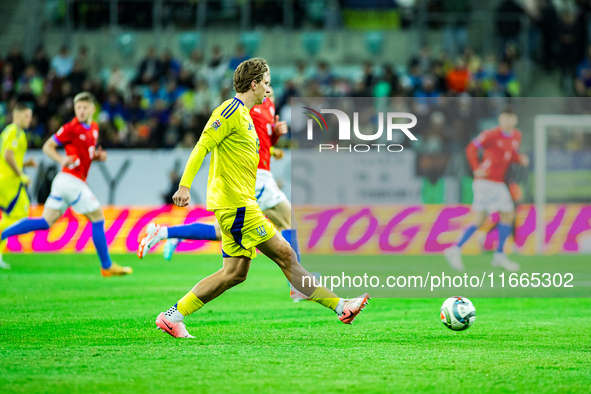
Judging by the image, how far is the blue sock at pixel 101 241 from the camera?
11.7 meters

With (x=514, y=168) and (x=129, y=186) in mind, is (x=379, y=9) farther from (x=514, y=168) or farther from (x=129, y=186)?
(x=129, y=186)

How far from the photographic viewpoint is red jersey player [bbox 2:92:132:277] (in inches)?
448

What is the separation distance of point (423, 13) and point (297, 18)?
344cm

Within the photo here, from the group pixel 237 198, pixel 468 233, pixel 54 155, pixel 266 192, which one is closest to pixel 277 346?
pixel 237 198

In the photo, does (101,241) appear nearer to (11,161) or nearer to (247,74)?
(11,161)

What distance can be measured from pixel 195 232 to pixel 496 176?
6.56 metres

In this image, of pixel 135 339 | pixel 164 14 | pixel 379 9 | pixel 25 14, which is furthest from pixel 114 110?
pixel 135 339

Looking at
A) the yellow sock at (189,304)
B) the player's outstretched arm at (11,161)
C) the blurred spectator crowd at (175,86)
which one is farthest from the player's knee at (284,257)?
the blurred spectator crowd at (175,86)

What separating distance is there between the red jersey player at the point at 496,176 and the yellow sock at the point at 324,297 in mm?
7224

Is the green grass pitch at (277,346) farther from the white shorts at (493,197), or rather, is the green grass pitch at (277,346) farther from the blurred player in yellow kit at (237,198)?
the white shorts at (493,197)

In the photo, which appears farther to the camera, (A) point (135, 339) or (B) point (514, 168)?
(B) point (514, 168)

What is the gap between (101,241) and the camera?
38.3 ft

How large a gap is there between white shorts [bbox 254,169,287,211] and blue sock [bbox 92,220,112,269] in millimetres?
3020

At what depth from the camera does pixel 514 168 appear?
18734 millimetres
